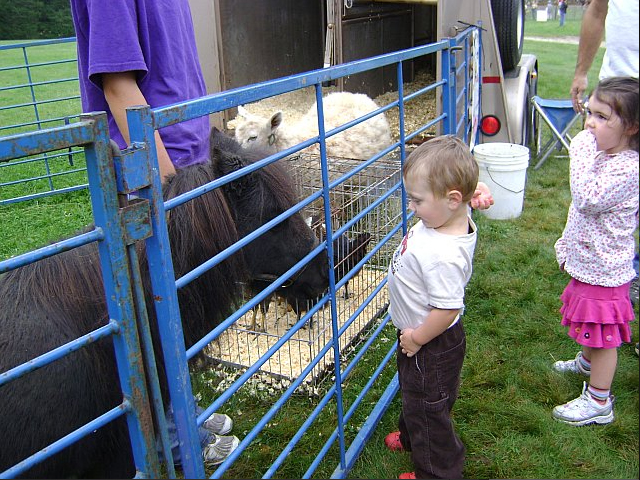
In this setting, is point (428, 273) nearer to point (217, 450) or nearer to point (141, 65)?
point (141, 65)

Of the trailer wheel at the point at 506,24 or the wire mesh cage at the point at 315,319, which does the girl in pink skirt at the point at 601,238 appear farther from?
the trailer wheel at the point at 506,24

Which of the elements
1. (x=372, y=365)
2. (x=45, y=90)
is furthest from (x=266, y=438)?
(x=45, y=90)

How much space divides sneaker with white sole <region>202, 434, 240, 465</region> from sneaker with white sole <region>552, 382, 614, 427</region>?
1761mm

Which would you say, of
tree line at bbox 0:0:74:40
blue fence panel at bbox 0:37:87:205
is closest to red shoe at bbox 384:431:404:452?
blue fence panel at bbox 0:37:87:205

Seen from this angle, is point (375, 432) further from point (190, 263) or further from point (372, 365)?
point (190, 263)

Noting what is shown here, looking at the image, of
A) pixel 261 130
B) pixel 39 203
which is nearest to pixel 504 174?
pixel 261 130

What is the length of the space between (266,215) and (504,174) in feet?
13.2

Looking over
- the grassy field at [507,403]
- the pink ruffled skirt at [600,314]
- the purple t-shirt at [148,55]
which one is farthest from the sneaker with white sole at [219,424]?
the pink ruffled skirt at [600,314]

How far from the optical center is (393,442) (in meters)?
2.93

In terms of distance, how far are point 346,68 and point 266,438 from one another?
6.56 feet

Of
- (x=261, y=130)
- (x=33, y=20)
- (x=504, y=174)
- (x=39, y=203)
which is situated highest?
(x=33, y=20)

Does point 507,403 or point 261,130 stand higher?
point 261,130

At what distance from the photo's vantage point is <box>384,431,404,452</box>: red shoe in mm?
2916

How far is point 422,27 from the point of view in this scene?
31.0ft
